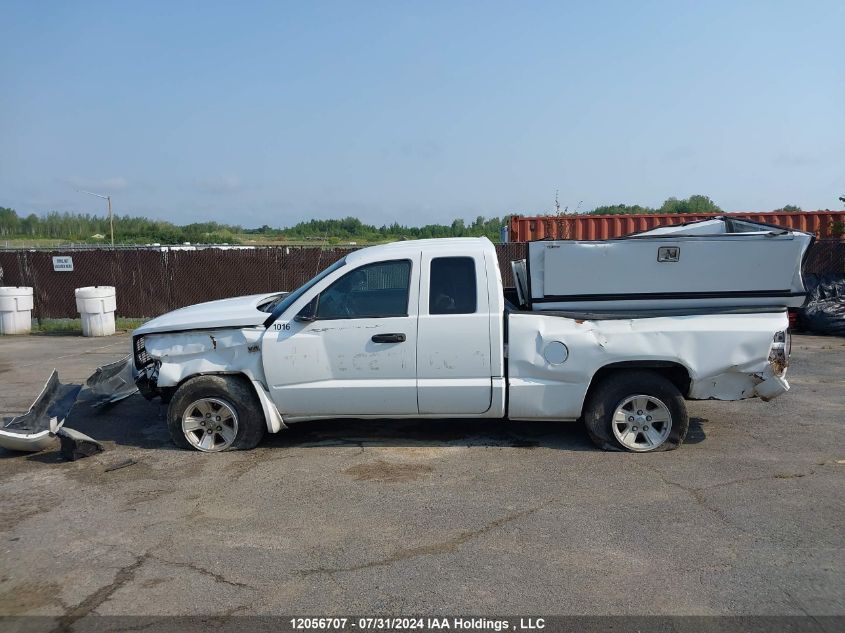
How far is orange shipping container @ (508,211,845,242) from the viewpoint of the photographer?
1778 cm

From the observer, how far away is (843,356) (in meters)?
11.2

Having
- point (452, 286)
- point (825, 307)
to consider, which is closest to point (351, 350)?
point (452, 286)

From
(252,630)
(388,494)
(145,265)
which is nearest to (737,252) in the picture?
(388,494)

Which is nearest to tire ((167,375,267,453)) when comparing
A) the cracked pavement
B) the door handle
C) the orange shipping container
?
the cracked pavement

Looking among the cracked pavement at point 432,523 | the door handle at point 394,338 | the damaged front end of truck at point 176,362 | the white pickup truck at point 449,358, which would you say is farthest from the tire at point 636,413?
the damaged front end of truck at point 176,362

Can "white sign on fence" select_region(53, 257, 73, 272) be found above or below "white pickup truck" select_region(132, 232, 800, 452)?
above

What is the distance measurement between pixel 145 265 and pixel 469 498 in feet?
46.4

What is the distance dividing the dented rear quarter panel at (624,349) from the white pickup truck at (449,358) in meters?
0.01

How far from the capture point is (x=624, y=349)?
19.9 feet

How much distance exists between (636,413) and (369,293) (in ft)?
8.45

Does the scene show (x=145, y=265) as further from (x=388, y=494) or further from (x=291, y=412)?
(x=388, y=494)

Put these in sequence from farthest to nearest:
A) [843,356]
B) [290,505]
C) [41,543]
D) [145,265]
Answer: [145,265]
[843,356]
[290,505]
[41,543]

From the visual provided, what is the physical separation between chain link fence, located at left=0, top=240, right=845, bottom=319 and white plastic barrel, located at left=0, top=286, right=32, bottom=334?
4.34 ft

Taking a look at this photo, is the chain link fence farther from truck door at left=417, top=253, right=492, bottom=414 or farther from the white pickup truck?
truck door at left=417, top=253, right=492, bottom=414
